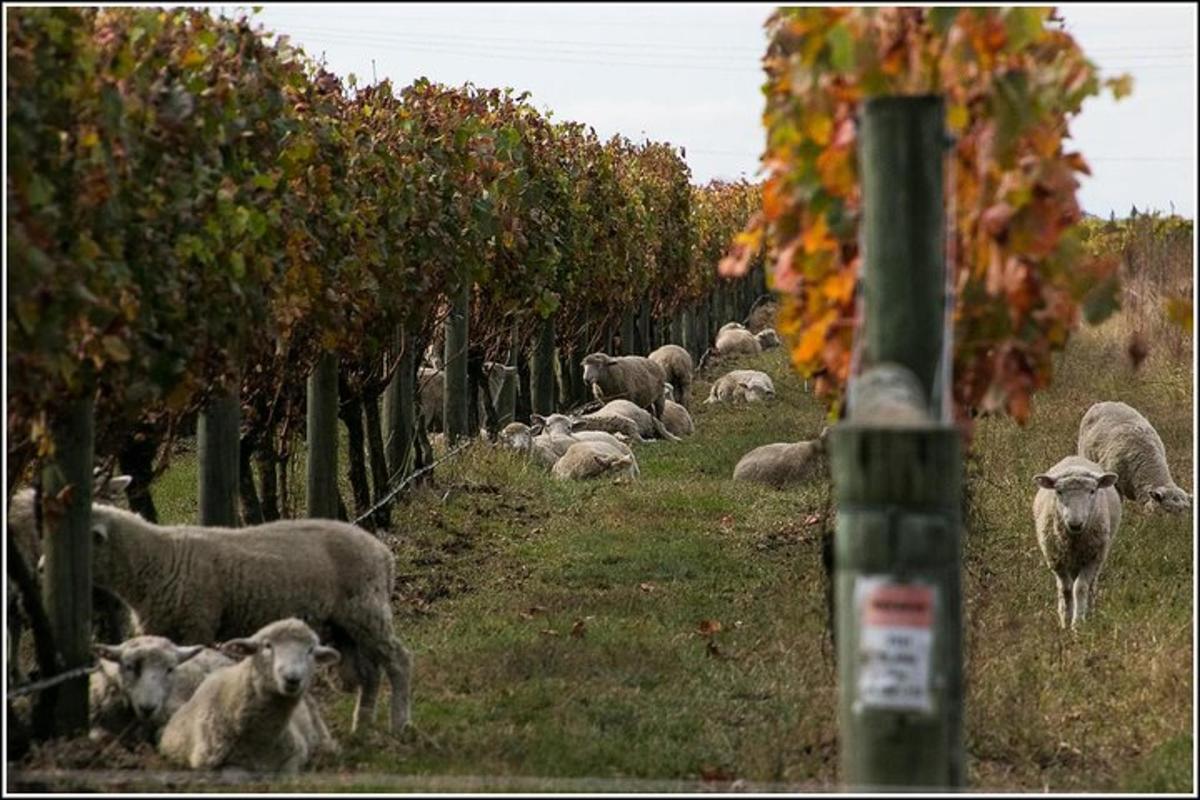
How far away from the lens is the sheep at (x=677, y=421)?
29.0 m

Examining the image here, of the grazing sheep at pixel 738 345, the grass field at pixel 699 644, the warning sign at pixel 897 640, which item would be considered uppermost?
the grazing sheep at pixel 738 345

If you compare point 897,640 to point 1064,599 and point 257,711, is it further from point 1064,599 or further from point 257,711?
point 1064,599

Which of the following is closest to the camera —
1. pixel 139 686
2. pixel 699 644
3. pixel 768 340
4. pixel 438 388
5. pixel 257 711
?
pixel 257 711

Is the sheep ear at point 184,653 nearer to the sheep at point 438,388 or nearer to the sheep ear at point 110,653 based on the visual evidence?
the sheep ear at point 110,653

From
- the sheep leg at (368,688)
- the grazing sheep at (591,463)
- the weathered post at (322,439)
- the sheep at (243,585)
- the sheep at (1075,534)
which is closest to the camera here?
the sheep at (243,585)

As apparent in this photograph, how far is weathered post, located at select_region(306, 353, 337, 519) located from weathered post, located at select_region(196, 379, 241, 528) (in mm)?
2549

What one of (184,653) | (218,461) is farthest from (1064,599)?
(184,653)

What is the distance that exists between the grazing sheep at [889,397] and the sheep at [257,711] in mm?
4332

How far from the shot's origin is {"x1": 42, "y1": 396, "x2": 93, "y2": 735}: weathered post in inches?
319

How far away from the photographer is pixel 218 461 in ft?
35.1

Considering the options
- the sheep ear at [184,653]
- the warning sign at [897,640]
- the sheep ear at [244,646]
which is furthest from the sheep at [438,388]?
the warning sign at [897,640]

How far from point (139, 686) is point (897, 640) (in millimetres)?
5295

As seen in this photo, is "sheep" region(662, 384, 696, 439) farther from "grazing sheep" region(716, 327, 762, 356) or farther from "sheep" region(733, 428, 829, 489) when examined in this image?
"grazing sheep" region(716, 327, 762, 356)

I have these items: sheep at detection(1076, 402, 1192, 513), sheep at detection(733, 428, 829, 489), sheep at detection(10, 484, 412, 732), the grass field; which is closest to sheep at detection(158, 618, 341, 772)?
the grass field
